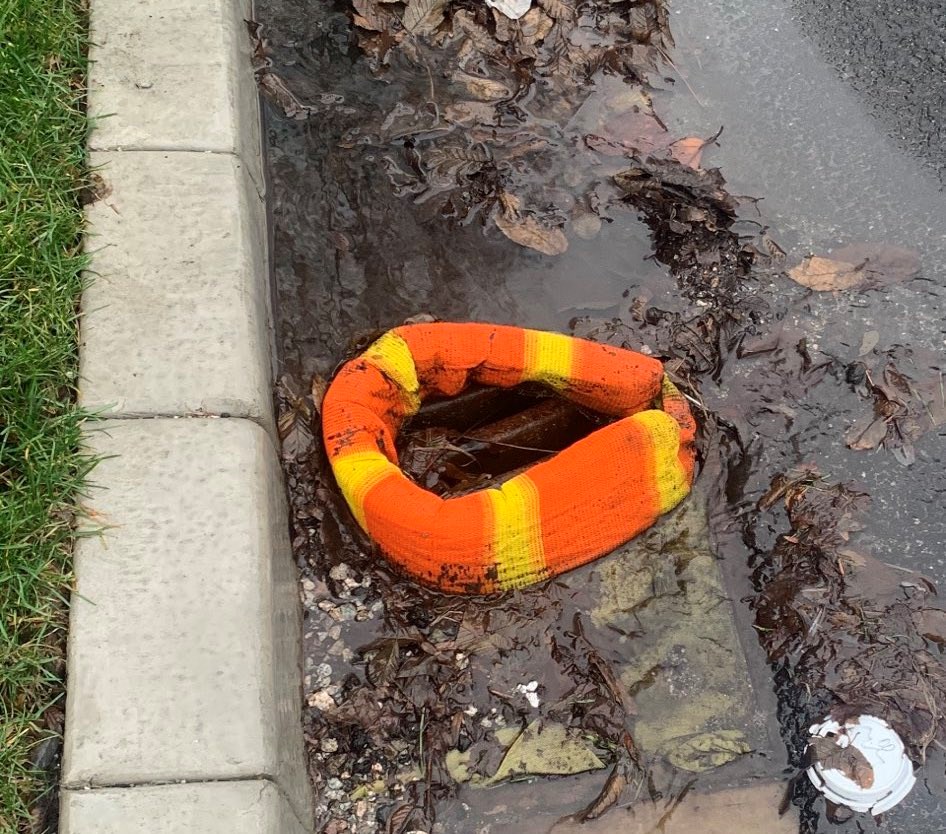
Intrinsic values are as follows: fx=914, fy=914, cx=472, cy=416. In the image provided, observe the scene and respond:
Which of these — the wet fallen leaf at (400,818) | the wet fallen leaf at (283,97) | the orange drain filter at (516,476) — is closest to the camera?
the wet fallen leaf at (400,818)

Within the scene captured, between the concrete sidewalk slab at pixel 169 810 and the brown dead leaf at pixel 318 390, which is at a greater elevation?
the brown dead leaf at pixel 318 390

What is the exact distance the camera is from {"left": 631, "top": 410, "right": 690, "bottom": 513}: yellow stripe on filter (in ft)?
8.77

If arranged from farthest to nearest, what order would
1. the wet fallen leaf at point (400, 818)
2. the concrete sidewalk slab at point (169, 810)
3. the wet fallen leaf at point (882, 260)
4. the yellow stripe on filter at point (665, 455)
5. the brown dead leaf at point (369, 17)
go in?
1. the brown dead leaf at point (369, 17)
2. the wet fallen leaf at point (882, 260)
3. the yellow stripe on filter at point (665, 455)
4. the wet fallen leaf at point (400, 818)
5. the concrete sidewalk slab at point (169, 810)

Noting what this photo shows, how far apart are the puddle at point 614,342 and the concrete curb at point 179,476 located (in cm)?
20

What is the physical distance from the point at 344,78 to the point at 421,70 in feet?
0.94

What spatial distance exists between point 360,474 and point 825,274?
1.75 m

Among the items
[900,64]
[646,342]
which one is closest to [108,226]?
[646,342]

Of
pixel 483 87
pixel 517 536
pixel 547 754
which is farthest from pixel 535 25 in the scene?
pixel 547 754

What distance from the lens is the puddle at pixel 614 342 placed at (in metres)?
2.43

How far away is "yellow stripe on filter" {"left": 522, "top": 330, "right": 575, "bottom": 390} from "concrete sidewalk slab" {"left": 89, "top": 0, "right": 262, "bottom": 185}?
3.47 feet

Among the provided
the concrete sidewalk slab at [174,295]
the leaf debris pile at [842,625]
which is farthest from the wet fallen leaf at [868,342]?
the concrete sidewalk slab at [174,295]

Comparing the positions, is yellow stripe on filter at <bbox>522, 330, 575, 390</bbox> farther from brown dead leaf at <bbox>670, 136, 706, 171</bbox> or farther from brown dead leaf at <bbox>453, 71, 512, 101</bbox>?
brown dead leaf at <bbox>453, 71, 512, 101</bbox>

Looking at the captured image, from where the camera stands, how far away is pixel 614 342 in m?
3.01

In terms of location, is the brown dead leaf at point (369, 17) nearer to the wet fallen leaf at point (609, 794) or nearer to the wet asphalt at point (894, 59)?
the wet asphalt at point (894, 59)
